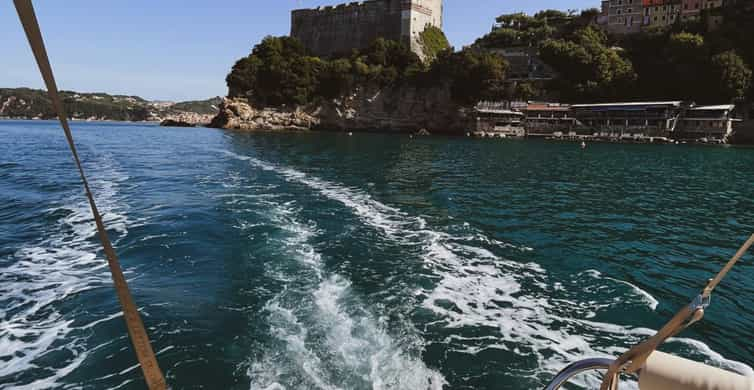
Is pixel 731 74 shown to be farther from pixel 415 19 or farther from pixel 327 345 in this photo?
pixel 327 345

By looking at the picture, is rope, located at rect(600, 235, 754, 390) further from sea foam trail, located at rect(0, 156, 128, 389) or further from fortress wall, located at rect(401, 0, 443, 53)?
fortress wall, located at rect(401, 0, 443, 53)

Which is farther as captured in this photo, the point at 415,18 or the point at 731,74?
the point at 415,18

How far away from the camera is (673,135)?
6316 centimetres

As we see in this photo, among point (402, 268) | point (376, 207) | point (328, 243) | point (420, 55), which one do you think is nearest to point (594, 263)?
point (402, 268)

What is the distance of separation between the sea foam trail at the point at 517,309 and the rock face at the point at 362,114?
7694 cm

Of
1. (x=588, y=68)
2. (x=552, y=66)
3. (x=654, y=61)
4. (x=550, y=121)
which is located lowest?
(x=550, y=121)

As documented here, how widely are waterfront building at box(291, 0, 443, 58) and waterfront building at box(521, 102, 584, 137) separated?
91.8 ft

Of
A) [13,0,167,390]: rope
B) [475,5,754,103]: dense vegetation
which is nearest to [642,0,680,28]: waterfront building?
[475,5,754,103]: dense vegetation

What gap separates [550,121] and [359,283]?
72.7 meters

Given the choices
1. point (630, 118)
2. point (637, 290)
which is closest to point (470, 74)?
point (630, 118)

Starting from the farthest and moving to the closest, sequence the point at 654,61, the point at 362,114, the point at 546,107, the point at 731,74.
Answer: the point at 362,114, the point at 546,107, the point at 654,61, the point at 731,74

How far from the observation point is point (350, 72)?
3381 inches

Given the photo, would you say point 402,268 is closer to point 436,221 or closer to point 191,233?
point 436,221

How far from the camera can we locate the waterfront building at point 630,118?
2478 inches
